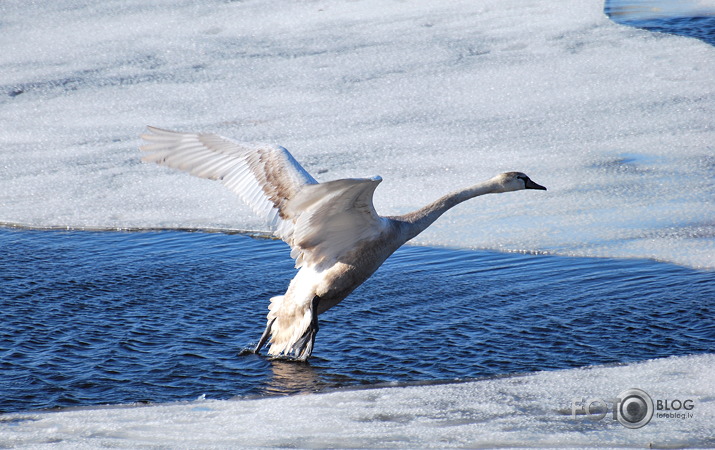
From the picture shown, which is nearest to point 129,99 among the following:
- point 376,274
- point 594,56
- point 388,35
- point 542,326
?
point 388,35

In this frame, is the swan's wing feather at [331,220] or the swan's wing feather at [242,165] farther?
the swan's wing feather at [242,165]

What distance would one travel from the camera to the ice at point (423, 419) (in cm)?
368

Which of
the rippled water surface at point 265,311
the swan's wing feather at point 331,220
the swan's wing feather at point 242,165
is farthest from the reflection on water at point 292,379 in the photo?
the swan's wing feather at point 242,165

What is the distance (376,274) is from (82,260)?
2.14 meters

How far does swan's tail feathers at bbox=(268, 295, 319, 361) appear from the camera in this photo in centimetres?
506

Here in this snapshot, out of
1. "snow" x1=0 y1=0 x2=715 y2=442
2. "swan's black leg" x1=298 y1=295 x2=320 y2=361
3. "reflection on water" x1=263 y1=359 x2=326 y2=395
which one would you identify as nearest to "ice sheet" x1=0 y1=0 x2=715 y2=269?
"snow" x1=0 y1=0 x2=715 y2=442

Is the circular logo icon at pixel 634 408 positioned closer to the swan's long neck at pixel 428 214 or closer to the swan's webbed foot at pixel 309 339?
the swan's long neck at pixel 428 214

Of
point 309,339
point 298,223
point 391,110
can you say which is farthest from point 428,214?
point 391,110

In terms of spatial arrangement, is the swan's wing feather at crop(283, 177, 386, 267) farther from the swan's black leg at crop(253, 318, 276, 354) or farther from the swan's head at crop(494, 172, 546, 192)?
the swan's head at crop(494, 172, 546, 192)

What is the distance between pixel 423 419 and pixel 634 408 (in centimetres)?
95

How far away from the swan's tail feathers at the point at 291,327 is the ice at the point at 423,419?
793 millimetres

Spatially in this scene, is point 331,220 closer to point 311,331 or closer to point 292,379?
point 311,331

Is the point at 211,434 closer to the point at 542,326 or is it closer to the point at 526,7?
the point at 542,326

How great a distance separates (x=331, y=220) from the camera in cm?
505
